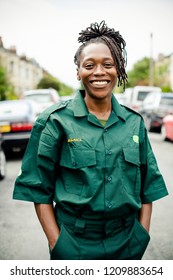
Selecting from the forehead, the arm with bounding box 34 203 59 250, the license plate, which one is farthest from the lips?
the license plate

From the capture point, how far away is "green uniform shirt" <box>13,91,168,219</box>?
1.70 meters

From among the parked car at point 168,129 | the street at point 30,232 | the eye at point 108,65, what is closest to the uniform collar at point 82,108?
the eye at point 108,65

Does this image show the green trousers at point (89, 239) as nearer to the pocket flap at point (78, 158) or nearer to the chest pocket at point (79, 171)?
the chest pocket at point (79, 171)

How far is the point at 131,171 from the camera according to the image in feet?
5.90

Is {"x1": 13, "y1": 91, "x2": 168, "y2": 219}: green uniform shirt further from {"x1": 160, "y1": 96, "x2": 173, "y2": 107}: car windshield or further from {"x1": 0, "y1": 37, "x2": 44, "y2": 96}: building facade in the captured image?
{"x1": 160, "y1": 96, "x2": 173, "y2": 107}: car windshield

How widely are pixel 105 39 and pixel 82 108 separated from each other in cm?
40

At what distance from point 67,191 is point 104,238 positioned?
0.33 m

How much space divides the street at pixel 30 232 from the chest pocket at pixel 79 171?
6.18 ft

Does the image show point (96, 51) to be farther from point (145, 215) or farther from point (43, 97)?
point (43, 97)

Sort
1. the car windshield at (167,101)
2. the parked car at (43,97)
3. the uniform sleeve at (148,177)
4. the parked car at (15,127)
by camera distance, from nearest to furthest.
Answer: the uniform sleeve at (148,177)
the parked car at (15,127)
the car windshield at (167,101)
the parked car at (43,97)

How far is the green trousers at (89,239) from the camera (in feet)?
5.78
